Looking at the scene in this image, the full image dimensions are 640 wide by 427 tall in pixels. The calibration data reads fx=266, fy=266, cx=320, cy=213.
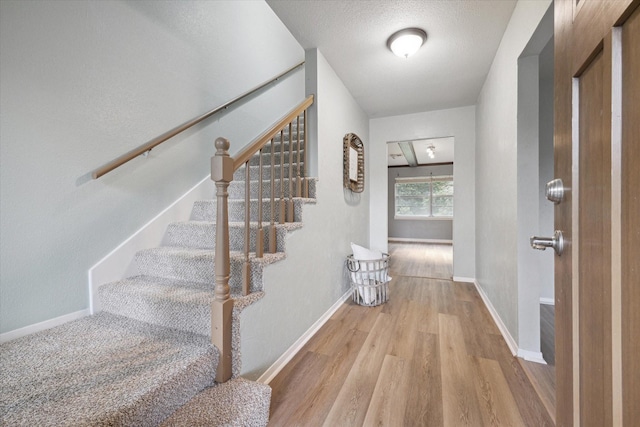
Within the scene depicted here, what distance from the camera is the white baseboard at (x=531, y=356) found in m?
1.69

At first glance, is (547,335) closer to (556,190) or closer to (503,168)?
(503,168)

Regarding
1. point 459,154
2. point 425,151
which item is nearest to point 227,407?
point 459,154

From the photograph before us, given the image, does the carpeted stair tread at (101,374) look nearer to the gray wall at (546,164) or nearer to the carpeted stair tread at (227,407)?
the carpeted stair tread at (227,407)

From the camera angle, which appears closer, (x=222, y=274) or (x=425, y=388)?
(x=222, y=274)

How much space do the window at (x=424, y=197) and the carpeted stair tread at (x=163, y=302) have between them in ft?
24.1

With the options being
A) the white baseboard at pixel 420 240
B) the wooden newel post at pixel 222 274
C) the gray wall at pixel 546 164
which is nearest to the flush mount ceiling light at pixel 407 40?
Result: the gray wall at pixel 546 164

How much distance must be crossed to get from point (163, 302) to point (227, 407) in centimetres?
67

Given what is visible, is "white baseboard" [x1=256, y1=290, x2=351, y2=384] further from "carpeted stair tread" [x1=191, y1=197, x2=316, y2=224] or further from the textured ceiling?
the textured ceiling

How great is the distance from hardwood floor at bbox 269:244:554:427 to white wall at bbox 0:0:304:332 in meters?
1.42

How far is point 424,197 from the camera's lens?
7996 mm

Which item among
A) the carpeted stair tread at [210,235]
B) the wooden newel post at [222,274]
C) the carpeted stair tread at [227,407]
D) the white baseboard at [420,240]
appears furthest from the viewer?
the white baseboard at [420,240]

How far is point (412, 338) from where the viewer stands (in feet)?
6.61

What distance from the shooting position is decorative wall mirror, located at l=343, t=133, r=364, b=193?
9.26ft

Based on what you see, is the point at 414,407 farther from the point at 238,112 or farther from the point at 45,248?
the point at 238,112
